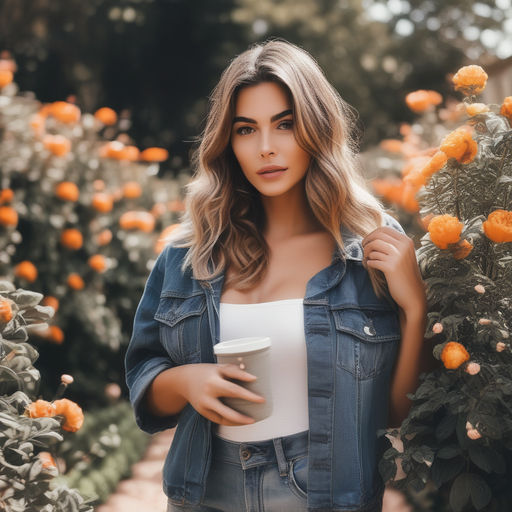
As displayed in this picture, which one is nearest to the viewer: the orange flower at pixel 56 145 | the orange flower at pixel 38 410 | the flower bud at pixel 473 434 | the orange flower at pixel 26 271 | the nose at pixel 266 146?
the flower bud at pixel 473 434

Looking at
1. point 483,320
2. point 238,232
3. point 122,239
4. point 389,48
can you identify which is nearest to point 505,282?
point 483,320

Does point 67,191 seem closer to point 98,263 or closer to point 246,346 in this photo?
point 98,263

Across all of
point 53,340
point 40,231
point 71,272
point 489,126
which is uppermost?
point 489,126

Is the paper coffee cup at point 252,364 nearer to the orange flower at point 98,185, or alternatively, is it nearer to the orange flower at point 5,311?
the orange flower at point 5,311

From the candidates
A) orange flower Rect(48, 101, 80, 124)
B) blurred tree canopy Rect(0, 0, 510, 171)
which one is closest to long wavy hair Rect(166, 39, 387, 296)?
orange flower Rect(48, 101, 80, 124)

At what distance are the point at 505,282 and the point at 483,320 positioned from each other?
0.46 feet

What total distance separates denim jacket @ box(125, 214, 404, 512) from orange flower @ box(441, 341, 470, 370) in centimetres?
30

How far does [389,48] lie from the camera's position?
15.4 metres

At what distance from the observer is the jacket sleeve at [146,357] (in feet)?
6.20

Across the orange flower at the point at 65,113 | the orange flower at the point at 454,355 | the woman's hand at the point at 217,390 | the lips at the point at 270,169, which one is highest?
the orange flower at the point at 65,113

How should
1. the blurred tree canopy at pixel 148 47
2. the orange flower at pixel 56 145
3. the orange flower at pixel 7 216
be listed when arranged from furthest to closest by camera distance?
the blurred tree canopy at pixel 148 47
the orange flower at pixel 56 145
the orange flower at pixel 7 216

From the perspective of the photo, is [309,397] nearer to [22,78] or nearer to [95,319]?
[95,319]

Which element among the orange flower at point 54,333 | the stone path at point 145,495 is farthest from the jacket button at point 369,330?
the orange flower at point 54,333

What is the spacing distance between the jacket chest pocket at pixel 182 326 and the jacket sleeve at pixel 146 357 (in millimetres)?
39
